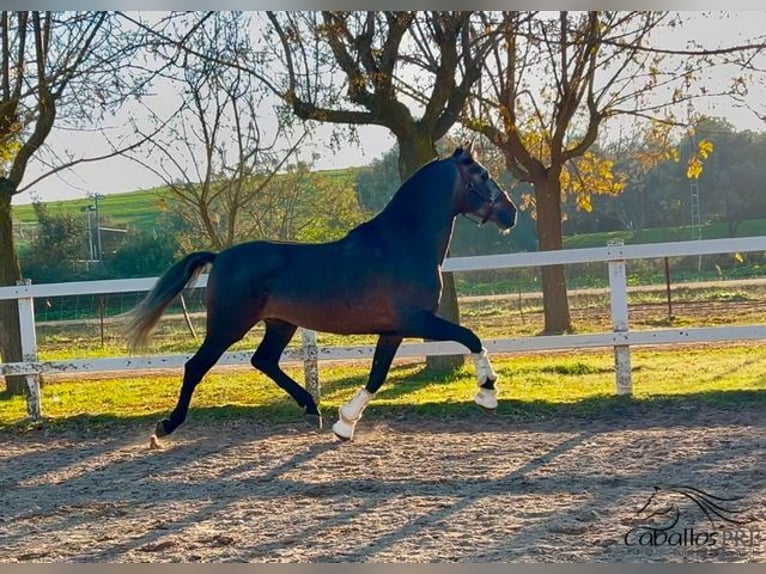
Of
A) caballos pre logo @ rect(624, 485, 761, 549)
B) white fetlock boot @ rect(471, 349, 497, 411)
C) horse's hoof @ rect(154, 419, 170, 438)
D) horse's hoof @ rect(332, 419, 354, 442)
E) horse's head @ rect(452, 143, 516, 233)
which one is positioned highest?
horse's head @ rect(452, 143, 516, 233)

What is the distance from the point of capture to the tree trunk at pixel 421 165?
9852 mm

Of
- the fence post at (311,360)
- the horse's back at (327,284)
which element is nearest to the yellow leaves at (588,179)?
the fence post at (311,360)

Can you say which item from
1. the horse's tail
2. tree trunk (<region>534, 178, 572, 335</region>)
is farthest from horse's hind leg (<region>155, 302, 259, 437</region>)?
tree trunk (<region>534, 178, 572, 335</region>)

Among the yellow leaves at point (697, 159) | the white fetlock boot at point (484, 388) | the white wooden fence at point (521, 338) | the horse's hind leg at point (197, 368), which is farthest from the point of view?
the yellow leaves at point (697, 159)

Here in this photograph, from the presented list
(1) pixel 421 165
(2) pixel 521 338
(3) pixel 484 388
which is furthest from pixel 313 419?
(1) pixel 421 165

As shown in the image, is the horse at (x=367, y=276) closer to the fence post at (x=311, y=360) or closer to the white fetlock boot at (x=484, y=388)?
the white fetlock boot at (x=484, y=388)

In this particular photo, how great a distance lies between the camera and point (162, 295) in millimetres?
6086

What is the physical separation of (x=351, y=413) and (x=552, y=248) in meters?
10.1

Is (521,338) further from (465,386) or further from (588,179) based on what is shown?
(588,179)

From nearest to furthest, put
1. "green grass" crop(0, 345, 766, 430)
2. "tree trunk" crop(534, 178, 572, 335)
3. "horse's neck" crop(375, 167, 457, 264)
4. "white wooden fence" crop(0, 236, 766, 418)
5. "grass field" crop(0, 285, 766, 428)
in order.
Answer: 1. "horse's neck" crop(375, 167, 457, 264)
2. "green grass" crop(0, 345, 766, 430)
3. "grass field" crop(0, 285, 766, 428)
4. "white wooden fence" crop(0, 236, 766, 418)
5. "tree trunk" crop(534, 178, 572, 335)

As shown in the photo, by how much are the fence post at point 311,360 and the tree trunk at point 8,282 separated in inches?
172

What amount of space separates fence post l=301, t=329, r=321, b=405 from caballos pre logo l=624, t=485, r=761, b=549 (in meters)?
4.15

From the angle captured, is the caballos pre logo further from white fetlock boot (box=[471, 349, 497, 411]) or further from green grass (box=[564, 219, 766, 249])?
green grass (box=[564, 219, 766, 249])

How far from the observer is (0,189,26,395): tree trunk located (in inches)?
403
